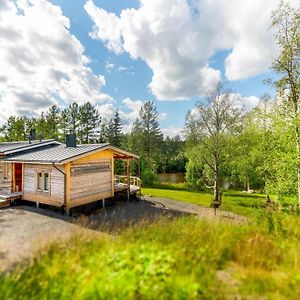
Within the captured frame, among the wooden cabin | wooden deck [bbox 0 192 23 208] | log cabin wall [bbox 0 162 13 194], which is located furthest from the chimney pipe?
wooden deck [bbox 0 192 23 208]

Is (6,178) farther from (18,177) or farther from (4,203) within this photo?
(4,203)

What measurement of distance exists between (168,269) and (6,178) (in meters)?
15.6

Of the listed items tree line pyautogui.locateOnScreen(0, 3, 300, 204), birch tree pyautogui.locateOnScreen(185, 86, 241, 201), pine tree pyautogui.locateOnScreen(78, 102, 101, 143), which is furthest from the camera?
pine tree pyautogui.locateOnScreen(78, 102, 101, 143)

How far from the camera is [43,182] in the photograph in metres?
13.4

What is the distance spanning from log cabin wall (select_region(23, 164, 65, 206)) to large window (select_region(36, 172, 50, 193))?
0.06 meters

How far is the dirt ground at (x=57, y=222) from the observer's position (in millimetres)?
7102

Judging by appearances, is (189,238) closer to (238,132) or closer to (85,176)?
(85,176)

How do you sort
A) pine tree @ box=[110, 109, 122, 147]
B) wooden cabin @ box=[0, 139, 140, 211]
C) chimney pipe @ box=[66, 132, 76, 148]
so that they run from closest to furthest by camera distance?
wooden cabin @ box=[0, 139, 140, 211] → chimney pipe @ box=[66, 132, 76, 148] → pine tree @ box=[110, 109, 122, 147]

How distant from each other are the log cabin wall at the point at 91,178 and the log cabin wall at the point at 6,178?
508 centimetres

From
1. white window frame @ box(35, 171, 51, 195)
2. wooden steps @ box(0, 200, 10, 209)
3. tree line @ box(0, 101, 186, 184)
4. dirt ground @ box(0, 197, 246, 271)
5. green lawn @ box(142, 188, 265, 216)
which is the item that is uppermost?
tree line @ box(0, 101, 186, 184)

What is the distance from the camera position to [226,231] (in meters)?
5.75

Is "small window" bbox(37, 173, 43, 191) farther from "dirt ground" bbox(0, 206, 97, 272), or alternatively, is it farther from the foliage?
the foliage

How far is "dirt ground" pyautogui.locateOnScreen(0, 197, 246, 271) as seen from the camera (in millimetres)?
7102

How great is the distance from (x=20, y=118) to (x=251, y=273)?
138ft
